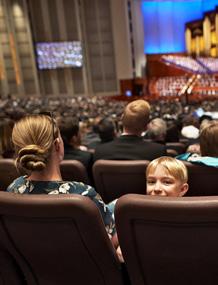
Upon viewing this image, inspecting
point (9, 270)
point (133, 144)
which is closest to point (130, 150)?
point (133, 144)

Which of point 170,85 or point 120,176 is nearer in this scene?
point 120,176

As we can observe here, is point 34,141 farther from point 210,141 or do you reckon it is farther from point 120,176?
point 210,141

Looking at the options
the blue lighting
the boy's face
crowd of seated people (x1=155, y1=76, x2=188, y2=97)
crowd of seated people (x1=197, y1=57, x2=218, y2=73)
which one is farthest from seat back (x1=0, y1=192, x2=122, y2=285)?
the blue lighting

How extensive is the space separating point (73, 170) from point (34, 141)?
675 mm

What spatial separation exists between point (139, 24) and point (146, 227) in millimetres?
15632

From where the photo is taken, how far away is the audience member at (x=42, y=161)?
4.18 feet

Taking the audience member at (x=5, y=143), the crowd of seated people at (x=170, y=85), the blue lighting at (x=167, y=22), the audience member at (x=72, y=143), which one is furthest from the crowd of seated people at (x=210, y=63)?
the audience member at (x=5, y=143)

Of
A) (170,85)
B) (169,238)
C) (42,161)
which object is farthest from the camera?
(170,85)

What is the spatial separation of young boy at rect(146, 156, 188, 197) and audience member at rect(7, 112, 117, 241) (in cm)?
32

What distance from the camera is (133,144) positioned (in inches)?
88.4

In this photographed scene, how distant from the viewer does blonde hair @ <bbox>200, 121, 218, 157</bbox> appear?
1.68 m

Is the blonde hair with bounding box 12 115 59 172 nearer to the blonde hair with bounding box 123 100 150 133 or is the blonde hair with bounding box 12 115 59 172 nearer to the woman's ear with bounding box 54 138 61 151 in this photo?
the woman's ear with bounding box 54 138 61 151

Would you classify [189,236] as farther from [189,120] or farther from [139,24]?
[139,24]

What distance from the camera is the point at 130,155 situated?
2.18m
